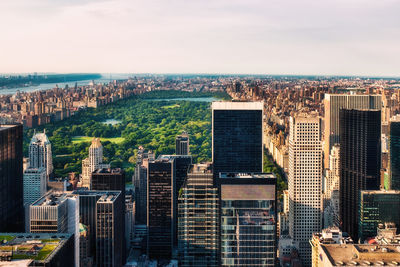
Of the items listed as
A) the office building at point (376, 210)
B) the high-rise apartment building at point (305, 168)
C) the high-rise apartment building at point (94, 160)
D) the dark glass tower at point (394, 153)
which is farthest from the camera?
the high-rise apartment building at point (94, 160)

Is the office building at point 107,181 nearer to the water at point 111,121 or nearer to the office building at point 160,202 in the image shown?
the office building at point 160,202

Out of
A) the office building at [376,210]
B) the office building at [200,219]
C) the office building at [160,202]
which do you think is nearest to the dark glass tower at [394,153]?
the office building at [376,210]

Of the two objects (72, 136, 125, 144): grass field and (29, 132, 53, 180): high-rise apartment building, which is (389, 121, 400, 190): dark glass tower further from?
(72, 136, 125, 144): grass field

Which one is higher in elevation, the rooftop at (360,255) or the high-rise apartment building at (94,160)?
the rooftop at (360,255)

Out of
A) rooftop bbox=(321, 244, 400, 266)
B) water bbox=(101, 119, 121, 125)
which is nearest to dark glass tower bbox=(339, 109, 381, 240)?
rooftop bbox=(321, 244, 400, 266)

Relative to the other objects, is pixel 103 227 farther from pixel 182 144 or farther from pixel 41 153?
pixel 182 144

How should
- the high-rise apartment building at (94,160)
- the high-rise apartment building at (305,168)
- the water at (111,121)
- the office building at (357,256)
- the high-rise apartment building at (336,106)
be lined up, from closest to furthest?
the office building at (357,256), the high-rise apartment building at (305,168), the high-rise apartment building at (336,106), the high-rise apartment building at (94,160), the water at (111,121)

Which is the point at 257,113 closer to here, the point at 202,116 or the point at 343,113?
the point at 343,113
